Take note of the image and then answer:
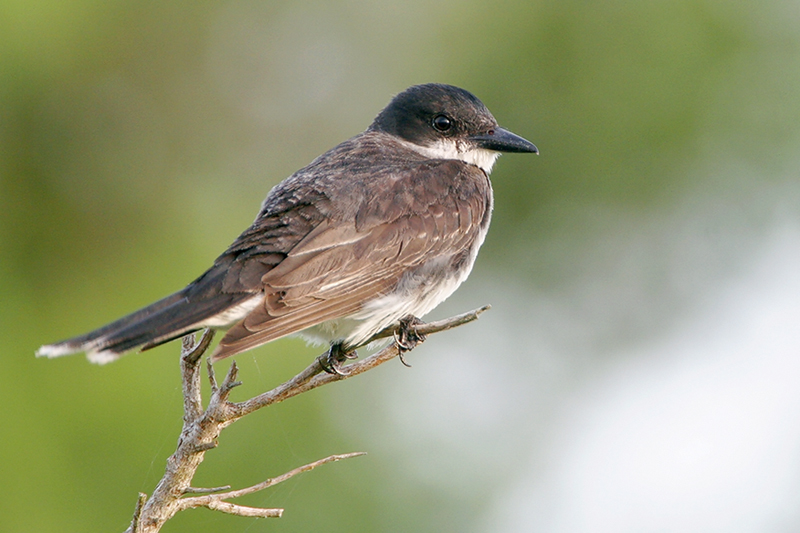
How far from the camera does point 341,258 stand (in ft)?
13.3

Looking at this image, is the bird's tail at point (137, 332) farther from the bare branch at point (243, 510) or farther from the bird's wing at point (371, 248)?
the bare branch at point (243, 510)

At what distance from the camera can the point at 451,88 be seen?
17.5 feet

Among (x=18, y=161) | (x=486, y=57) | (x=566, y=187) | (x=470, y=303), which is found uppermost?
(x=486, y=57)

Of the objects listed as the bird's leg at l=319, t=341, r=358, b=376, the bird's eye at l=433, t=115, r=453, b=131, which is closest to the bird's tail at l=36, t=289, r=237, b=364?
the bird's leg at l=319, t=341, r=358, b=376

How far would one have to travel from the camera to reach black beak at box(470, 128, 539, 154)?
5.12 metres

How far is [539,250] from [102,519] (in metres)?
5.62

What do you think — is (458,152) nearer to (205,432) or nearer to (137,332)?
(137,332)

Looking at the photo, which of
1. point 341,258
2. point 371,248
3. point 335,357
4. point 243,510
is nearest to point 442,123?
point 371,248

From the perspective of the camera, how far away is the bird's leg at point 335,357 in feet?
12.6

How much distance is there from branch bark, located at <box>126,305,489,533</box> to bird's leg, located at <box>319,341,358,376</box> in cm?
22

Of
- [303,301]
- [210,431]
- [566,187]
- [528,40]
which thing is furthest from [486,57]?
[210,431]

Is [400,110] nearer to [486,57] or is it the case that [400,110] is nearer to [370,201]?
[370,201]

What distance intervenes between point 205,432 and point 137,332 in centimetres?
51

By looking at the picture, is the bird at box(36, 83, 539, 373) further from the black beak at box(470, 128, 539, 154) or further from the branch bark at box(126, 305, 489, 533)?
the branch bark at box(126, 305, 489, 533)
